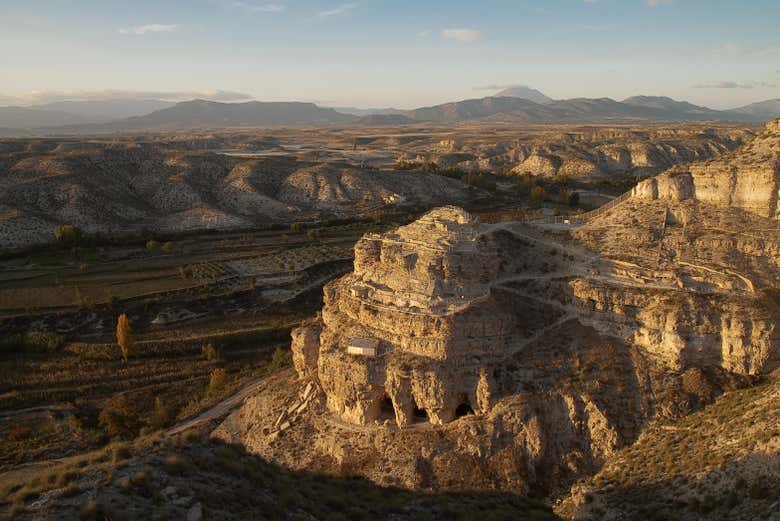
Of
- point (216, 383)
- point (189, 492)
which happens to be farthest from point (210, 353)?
point (189, 492)

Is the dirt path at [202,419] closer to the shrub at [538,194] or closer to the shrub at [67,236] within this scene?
the shrub at [67,236]

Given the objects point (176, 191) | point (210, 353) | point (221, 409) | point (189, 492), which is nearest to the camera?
point (189, 492)

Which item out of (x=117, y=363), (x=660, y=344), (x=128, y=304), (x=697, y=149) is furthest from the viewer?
(x=697, y=149)

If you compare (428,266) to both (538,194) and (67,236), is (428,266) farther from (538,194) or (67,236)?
(538,194)

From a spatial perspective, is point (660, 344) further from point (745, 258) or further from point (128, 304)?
point (128, 304)

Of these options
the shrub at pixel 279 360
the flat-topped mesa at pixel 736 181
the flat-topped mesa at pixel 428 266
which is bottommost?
the shrub at pixel 279 360

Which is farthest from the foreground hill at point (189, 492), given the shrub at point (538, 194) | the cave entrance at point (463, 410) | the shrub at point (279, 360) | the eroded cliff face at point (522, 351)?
the shrub at point (538, 194)

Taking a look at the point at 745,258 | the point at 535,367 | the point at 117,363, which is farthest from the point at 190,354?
the point at 745,258
